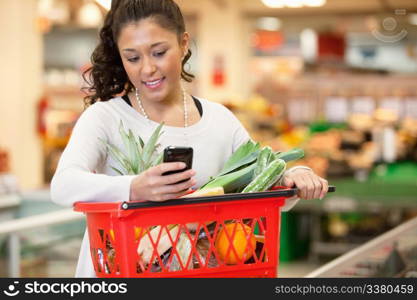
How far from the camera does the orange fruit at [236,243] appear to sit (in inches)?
67.9

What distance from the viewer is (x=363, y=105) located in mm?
13523

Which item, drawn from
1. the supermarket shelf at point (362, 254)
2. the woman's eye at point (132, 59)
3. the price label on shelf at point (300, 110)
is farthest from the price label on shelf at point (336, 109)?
the woman's eye at point (132, 59)

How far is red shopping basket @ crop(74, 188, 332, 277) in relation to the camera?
165cm

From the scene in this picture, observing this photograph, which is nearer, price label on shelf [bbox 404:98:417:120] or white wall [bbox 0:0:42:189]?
white wall [bbox 0:0:42:189]

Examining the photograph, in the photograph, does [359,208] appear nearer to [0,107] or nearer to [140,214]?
[0,107]

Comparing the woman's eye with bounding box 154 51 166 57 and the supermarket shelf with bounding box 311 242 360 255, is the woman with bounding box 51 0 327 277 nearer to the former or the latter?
the woman's eye with bounding box 154 51 166 57

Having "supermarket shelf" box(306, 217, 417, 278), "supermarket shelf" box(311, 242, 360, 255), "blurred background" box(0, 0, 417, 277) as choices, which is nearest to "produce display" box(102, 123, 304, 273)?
"supermarket shelf" box(306, 217, 417, 278)

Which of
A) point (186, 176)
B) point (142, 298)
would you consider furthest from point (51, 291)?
point (186, 176)

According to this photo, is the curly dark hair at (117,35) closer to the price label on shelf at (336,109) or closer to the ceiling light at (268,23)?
the price label on shelf at (336,109)

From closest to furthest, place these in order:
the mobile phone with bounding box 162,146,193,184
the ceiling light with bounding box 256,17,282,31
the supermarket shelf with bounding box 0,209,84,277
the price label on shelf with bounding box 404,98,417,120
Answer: the mobile phone with bounding box 162,146,193,184
the supermarket shelf with bounding box 0,209,84,277
the price label on shelf with bounding box 404,98,417,120
the ceiling light with bounding box 256,17,282,31

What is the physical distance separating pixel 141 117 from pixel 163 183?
1.76 feet

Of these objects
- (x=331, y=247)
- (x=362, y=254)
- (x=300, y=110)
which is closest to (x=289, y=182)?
(x=362, y=254)

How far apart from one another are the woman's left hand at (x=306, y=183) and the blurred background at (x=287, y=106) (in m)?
0.98

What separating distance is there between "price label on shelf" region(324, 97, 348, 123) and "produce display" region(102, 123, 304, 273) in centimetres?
1180
